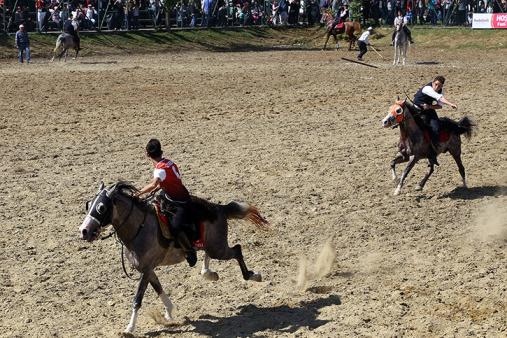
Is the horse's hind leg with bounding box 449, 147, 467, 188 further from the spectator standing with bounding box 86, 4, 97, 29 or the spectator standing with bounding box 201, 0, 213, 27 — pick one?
the spectator standing with bounding box 201, 0, 213, 27

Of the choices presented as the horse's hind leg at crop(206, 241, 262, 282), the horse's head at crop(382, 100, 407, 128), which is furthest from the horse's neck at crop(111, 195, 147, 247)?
the horse's head at crop(382, 100, 407, 128)

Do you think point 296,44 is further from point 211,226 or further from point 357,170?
point 211,226

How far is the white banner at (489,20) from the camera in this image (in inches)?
1690

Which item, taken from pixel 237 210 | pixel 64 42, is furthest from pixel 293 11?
pixel 237 210

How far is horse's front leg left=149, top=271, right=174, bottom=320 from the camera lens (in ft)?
34.2

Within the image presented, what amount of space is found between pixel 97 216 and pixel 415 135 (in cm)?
777

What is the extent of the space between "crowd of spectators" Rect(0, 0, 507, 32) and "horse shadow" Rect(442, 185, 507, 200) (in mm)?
28722

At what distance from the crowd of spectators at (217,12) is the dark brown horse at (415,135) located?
92.3 ft

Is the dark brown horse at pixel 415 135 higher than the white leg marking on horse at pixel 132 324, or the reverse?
the dark brown horse at pixel 415 135

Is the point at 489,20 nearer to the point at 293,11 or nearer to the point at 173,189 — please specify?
the point at 293,11

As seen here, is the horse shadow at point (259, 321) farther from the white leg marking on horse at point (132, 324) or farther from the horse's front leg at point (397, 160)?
the horse's front leg at point (397, 160)

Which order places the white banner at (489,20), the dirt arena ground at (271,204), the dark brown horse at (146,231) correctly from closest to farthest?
the dark brown horse at (146,231) < the dirt arena ground at (271,204) < the white banner at (489,20)

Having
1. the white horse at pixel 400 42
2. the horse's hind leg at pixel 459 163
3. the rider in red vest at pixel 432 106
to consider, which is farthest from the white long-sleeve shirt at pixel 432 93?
the white horse at pixel 400 42

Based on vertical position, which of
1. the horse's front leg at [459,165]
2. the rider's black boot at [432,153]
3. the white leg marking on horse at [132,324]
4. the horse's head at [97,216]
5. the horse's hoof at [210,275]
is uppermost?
the horse's head at [97,216]
